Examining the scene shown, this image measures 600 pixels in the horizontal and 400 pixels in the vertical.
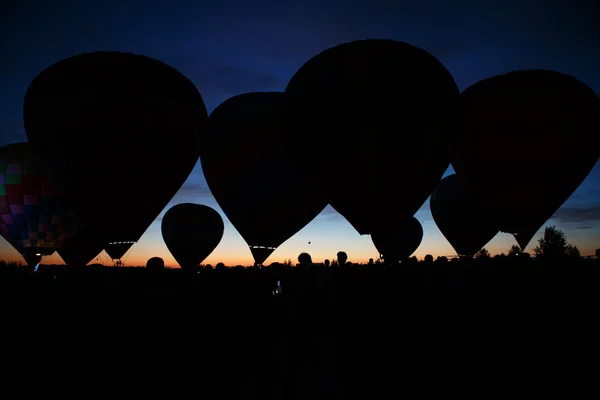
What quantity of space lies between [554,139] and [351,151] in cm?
635

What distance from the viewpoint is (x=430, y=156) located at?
665cm

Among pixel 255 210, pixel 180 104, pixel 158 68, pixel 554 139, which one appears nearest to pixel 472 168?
pixel 554 139

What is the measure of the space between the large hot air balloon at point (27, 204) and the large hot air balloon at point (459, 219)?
19.0m

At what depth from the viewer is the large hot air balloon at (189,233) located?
22.4 m

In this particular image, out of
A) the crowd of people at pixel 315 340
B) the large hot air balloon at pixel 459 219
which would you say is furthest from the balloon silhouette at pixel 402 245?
the crowd of people at pixel 315 340

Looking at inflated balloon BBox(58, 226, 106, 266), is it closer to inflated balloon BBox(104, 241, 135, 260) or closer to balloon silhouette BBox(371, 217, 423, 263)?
inflated balloon BBox(104, 241, 135, 260)

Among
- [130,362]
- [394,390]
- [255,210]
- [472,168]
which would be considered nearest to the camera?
[394,390]

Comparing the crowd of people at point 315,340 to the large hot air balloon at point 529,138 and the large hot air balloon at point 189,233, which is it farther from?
the large hot air balloon at point 189,233

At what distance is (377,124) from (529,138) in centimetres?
550

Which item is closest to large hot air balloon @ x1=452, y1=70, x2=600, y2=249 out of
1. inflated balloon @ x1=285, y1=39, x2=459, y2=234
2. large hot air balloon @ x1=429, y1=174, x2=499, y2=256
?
inflated balloon @ x1=285, y1=39, x2=459, y2=234

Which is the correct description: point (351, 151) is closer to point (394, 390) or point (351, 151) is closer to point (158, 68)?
point (394, 390)

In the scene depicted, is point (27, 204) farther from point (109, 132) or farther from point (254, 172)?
point (254, 172)

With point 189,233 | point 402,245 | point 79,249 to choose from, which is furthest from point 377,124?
point 79,249

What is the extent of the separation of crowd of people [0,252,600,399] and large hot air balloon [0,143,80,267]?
12210 mm
